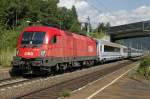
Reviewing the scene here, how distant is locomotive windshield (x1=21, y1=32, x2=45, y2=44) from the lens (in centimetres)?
2581

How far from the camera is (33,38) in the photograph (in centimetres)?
2595

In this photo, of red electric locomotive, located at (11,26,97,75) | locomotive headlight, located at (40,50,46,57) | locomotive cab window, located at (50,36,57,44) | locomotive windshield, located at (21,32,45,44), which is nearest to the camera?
red electric locomotive, located at (11,26,97,75)

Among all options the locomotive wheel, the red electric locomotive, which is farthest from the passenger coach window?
the locomotive wheel

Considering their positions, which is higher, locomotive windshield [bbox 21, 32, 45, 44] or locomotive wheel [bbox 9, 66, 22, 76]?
locomotive windshield [bbox 21, 32, 45, 44]

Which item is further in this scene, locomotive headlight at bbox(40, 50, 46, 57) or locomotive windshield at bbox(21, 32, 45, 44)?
locomotive windshield at bbox(21, 32, 45, 44)

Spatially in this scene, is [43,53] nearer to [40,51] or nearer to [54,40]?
[40,51]

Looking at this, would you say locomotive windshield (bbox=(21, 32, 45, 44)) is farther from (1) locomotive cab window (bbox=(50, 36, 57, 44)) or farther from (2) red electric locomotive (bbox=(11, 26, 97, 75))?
(1) locomotive cab window (bbox=(50, 36, 57, 44))

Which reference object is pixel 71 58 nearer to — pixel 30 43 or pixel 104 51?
pixel 30 43

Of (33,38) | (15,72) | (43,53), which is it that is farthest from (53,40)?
(15,72)

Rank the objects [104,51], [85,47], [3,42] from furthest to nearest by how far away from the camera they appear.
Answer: [104,51], [85,47], [3,42]

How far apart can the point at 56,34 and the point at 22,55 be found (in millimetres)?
3082

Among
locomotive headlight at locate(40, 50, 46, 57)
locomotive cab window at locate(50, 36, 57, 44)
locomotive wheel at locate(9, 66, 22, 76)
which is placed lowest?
locomotive wheel at locate(9, 66, 22, 76)

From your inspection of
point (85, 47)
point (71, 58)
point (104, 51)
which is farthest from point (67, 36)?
point (104, 51)

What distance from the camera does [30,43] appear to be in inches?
1011
